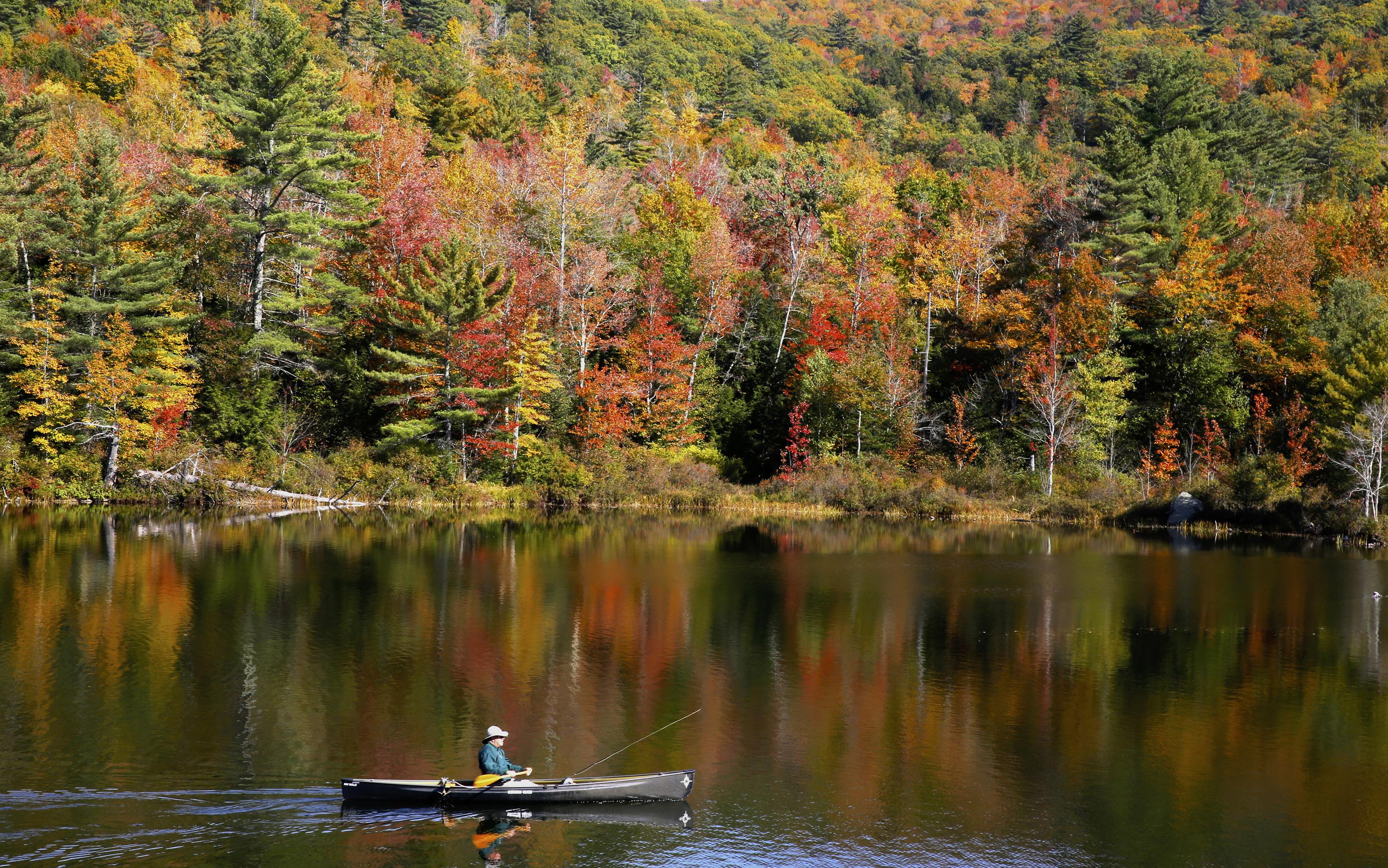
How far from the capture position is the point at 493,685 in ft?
77.3

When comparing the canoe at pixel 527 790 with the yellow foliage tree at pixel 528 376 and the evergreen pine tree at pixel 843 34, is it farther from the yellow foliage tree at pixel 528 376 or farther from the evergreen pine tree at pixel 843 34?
the evergreen pine tree at pixel 843 34

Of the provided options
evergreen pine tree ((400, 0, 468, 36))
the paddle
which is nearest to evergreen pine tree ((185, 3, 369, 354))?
the paddle

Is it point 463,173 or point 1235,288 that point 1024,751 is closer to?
point 1235,288

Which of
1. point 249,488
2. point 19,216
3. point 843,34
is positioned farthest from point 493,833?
point 843,34

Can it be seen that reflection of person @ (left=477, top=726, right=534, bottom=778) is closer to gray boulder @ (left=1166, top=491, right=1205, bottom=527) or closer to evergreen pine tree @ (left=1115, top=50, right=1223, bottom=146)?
gray boulder @ (left=1166, top=491, right=1205, bottom=527)

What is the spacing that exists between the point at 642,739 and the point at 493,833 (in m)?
4.52

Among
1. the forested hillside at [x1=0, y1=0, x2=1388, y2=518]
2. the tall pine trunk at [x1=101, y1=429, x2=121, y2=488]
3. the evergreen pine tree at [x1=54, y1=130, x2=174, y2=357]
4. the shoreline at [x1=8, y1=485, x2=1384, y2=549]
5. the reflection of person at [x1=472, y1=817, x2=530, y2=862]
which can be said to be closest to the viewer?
the reflection of person at [x1=472, y1=817, x2=530, y2=862]

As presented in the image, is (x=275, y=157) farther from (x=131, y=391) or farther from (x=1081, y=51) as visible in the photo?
(x=1081, y=51)

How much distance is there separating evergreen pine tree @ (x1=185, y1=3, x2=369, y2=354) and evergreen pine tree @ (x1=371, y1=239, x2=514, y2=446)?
447 cm

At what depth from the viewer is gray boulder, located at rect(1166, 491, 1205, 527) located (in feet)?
172

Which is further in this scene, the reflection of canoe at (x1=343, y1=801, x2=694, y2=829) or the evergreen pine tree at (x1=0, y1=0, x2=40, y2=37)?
the evergreen pine tree at (x1=0, y1=0, x2=40, y2=37)

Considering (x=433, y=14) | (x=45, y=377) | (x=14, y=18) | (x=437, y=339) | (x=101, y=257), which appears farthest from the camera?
(x=433, y=14)

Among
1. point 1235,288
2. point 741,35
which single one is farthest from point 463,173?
point 741,35

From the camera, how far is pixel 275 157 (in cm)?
5272
